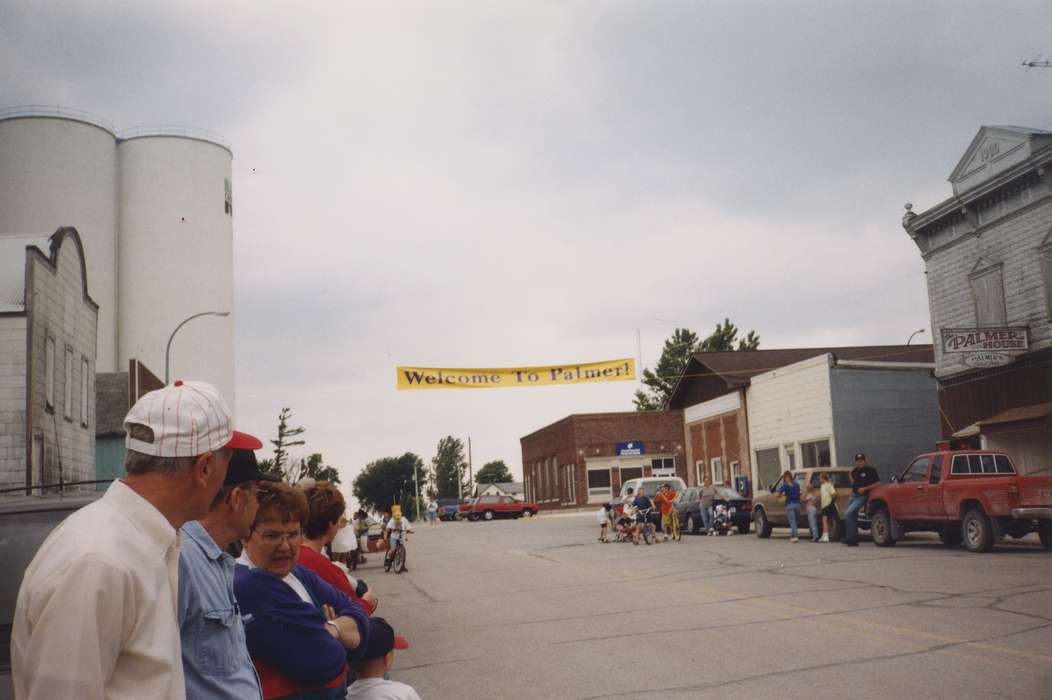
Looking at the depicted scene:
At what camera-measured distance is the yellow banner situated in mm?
36312

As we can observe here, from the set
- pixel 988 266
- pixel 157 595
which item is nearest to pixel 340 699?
pixel 157 595

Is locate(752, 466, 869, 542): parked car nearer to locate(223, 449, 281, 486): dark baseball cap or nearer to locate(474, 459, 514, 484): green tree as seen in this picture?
locate(223, 449, 281, 486): dark baseball cap

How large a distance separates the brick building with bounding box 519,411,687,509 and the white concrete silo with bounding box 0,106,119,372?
28.5m

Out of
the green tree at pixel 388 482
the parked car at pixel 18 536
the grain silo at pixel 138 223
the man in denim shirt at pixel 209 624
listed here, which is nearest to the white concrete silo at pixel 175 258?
the grain silo at pixel 138 223

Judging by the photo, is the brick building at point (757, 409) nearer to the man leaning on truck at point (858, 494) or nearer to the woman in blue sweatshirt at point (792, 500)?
the woman in blue sweatshirt at point (792, 500)

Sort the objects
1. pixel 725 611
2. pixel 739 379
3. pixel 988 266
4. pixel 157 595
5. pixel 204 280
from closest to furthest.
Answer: pixel 157 595 < pixel 725 611 < pixel 988 266 < pixel 739 379 < pixel 204 280

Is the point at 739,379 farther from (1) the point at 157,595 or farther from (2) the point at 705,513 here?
(1) the point at 157,595

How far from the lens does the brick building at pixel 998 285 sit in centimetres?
2645

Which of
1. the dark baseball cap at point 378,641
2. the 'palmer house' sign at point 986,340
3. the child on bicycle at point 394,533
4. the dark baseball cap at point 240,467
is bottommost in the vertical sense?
the child on bicycle at point 394,533

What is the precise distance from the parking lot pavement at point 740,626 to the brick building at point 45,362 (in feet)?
34.9

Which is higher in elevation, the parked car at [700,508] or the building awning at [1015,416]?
the building awning at [1015,416]

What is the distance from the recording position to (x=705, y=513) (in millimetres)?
30375

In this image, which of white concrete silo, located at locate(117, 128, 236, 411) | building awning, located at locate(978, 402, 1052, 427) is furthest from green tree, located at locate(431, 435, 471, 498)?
building awning, located at locate(978, 402, 1052, 427)

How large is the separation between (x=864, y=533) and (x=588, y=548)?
806 cm
